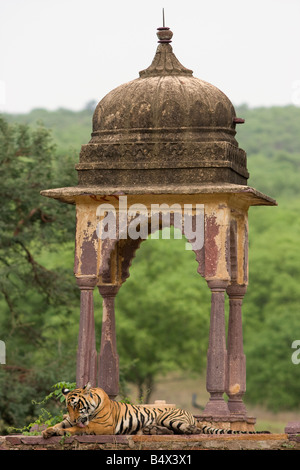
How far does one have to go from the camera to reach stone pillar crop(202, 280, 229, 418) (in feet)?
56.5

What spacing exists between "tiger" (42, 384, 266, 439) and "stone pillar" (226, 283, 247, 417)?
2.41m

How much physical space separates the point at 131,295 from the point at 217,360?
27.5m

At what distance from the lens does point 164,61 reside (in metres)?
18.5

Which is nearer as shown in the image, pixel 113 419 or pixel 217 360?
pixel 113 419

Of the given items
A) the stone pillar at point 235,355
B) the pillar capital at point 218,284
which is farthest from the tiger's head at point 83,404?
the stone pillar at point 235,355

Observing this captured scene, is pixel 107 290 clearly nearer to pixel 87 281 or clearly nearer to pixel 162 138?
pixel 87 281

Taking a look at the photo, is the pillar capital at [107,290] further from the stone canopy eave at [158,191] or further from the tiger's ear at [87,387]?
the tiger's ear at [87,387]

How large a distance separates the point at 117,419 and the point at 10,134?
15.3 m

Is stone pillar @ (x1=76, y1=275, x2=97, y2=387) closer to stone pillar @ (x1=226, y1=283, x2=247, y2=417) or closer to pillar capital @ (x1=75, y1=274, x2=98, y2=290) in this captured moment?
pillar capital @ (x1=75, y1=274, x2=98, y2=290)

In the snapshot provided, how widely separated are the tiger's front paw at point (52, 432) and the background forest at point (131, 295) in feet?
12.8

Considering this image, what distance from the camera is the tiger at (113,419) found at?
15.7 m

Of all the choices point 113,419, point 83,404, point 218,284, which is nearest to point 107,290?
point 218,284

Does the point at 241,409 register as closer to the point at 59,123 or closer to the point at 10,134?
the point at 10,134

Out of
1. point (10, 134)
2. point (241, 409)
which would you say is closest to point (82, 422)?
point (241, 409)
